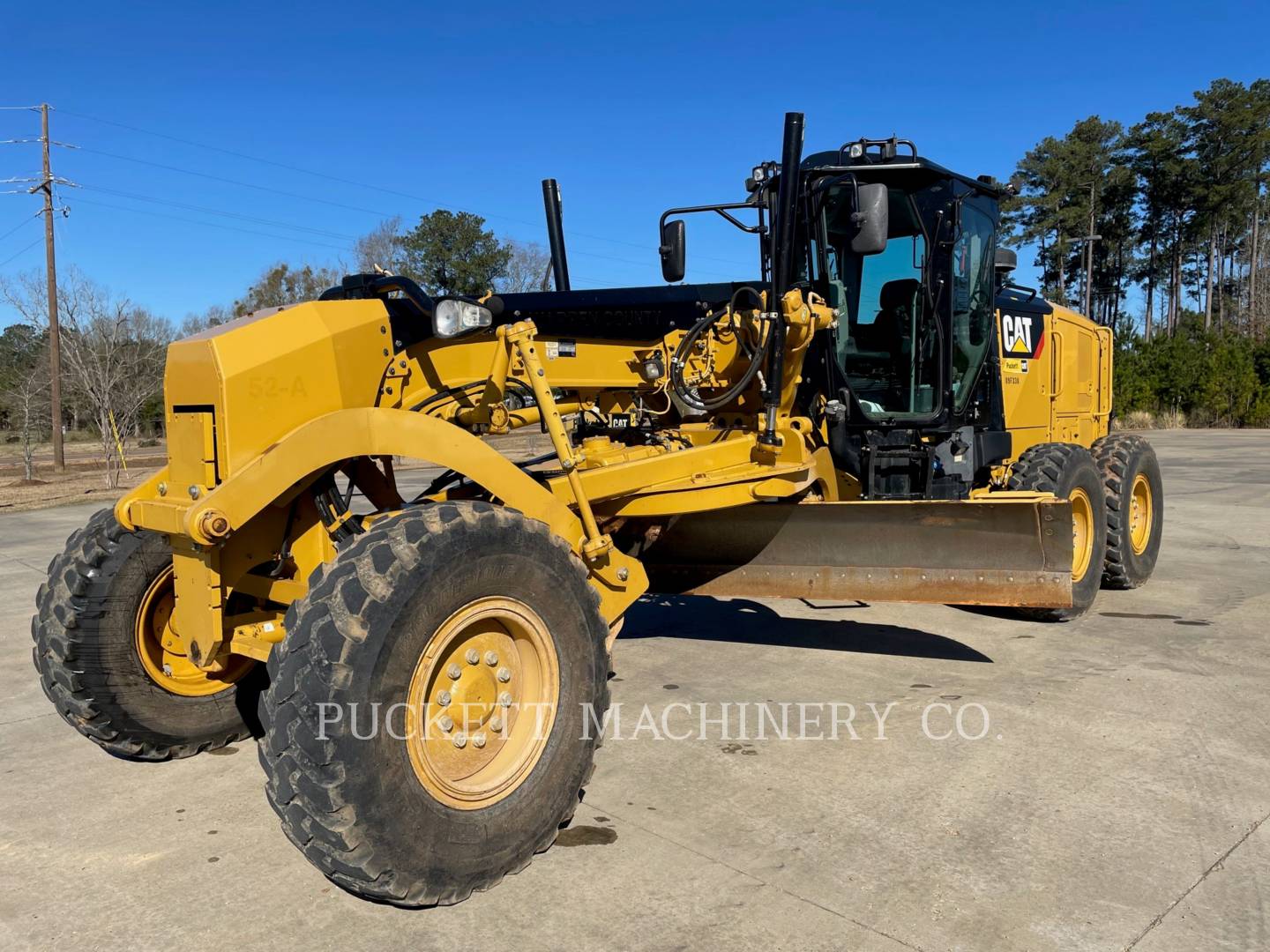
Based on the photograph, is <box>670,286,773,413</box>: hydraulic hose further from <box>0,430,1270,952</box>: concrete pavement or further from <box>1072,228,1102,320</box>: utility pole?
<box>1072,228,1102,320</box>: utility pole

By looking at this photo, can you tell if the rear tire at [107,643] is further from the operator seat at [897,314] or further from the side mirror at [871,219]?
the operator seat at [897,314]

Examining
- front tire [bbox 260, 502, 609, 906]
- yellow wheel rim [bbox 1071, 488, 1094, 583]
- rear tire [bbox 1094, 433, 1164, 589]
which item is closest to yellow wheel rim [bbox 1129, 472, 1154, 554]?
rear tire [bbox 1094, 433, 1164, 589]

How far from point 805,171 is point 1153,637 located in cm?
369

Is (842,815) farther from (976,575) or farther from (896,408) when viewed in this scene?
(896,408)

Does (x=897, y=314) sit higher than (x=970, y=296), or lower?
lower

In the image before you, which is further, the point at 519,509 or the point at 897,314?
the point at 897,314

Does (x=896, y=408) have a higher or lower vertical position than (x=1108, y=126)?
lower

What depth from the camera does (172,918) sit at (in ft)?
10.0

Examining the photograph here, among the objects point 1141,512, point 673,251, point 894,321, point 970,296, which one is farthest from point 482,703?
point 1141,512

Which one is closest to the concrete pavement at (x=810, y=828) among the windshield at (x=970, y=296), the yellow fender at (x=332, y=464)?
the yellow fender at (x=332, y=464)

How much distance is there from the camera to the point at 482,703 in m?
3.30

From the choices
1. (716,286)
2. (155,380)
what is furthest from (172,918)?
(155,380)

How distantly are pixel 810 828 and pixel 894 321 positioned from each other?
3.50 m

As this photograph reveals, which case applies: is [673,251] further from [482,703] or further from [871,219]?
[482,703]
